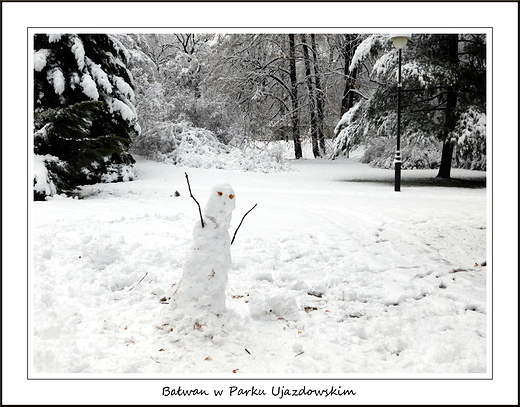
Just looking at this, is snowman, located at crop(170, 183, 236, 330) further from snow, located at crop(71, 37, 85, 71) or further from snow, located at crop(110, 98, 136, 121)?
snow, located at crop(110, 98, 136, 121)

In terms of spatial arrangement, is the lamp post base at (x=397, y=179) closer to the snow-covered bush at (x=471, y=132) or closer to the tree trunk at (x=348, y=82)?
the snow-covered bush at (x=471, y=132)

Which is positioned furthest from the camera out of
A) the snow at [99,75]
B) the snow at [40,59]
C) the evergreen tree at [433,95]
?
the evergreen tree at [433,95]

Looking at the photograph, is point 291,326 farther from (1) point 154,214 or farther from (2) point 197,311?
(1) point 154,214

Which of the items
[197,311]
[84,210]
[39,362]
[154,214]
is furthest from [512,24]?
[84,210]

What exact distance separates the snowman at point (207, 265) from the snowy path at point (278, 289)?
0.16m

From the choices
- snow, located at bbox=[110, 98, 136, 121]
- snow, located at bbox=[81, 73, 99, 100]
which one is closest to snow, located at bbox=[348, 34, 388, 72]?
snow, located at bbox=[110, 98, 136, 121]

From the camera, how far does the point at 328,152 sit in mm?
19047

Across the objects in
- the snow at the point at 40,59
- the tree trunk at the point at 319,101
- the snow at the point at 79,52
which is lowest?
the snow at the point at 40,59

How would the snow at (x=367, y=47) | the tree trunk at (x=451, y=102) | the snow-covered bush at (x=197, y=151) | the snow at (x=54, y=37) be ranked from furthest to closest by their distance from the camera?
the snow-covered bush at (x=197, y=151)
the snow at (x=367, y=47)
the tree trunk at (x=451, y=102)
the snow at (x=54, y=37)

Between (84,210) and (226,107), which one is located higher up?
(226,107)

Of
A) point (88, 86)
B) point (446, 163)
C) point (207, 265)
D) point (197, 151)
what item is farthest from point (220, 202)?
point (197, 151)

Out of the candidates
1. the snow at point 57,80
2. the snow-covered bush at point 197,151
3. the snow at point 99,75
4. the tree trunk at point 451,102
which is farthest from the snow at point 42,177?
the tree trunk at point 451,102

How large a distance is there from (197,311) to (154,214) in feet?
11.3

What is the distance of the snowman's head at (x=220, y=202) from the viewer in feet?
9.73
